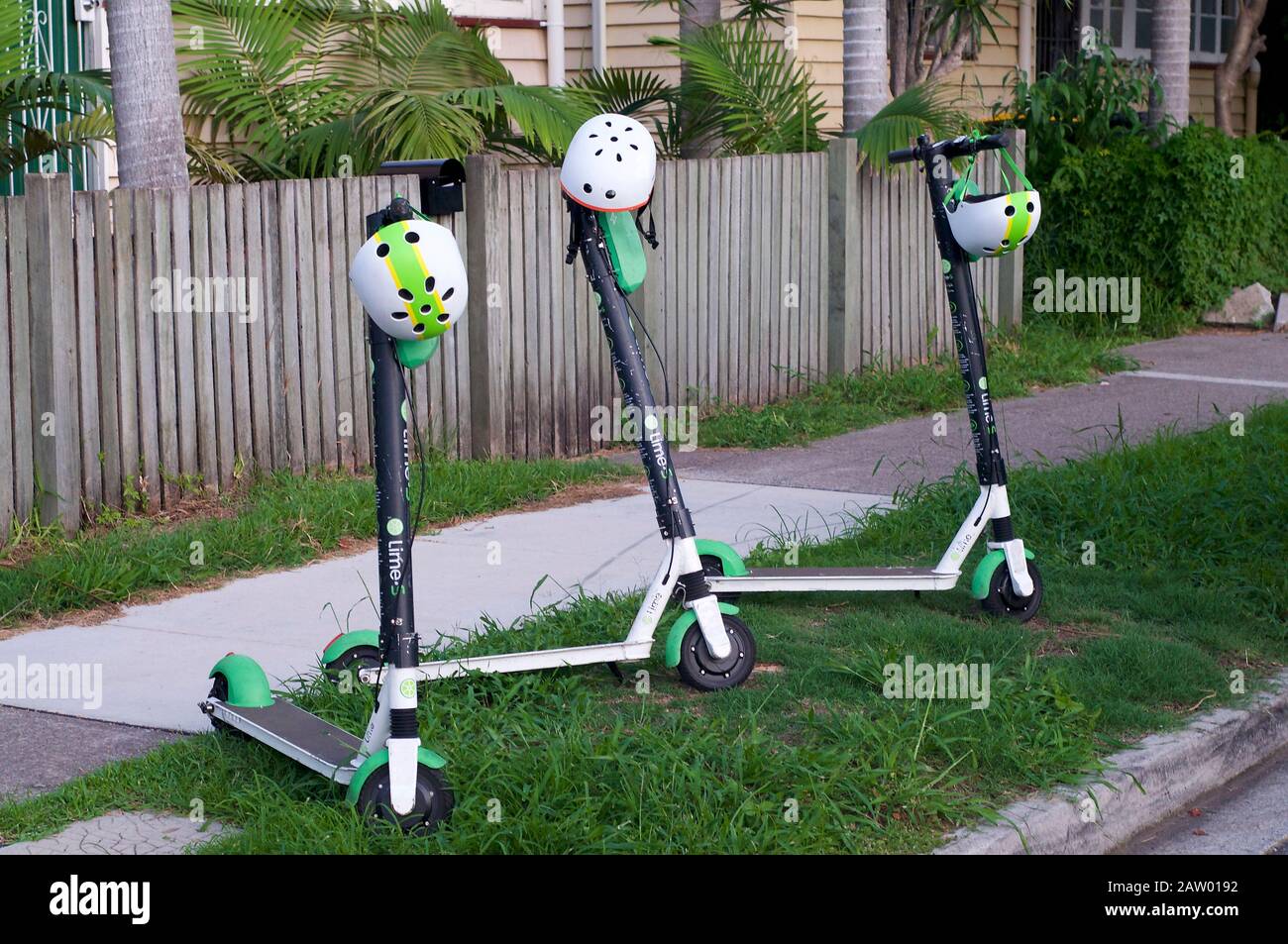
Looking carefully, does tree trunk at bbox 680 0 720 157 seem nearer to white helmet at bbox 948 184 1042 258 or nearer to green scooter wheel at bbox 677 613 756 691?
white helmet at bbox 948 184 1042 258

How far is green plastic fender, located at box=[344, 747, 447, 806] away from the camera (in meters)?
4.09

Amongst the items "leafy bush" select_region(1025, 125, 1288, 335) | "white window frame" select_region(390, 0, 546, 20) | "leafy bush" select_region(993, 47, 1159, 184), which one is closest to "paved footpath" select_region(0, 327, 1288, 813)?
"leafy bush" select_region(1025, 125, 1288, 335)

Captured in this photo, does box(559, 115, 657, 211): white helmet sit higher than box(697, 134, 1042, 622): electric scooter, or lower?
higher

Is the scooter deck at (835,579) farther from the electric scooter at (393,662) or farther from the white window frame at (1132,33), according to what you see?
the white window frame at (1132,33)

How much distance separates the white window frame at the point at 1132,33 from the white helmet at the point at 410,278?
55.6ft

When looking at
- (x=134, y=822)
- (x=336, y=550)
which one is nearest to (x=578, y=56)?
(x=336, y=550)

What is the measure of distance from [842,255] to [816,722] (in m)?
6.36

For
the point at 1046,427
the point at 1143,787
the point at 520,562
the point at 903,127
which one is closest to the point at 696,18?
the point at 903,127

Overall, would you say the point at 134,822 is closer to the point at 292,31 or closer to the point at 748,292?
the point at 748,292

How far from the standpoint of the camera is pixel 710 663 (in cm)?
516

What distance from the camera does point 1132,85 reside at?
14.0m

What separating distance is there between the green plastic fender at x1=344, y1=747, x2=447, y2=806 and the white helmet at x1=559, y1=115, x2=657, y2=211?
1743mm

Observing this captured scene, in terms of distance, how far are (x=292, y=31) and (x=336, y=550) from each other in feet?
17.7

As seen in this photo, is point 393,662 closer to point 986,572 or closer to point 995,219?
point 986,572
